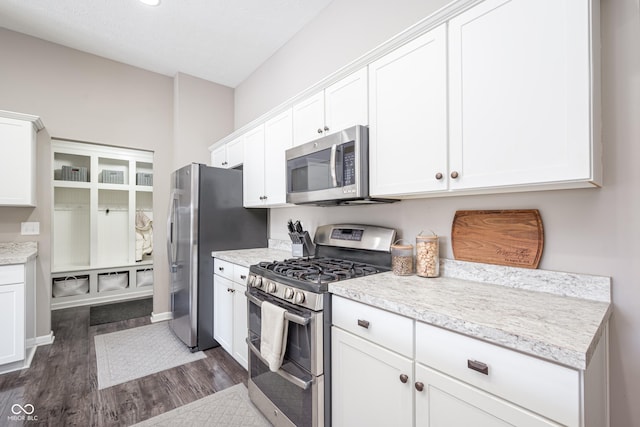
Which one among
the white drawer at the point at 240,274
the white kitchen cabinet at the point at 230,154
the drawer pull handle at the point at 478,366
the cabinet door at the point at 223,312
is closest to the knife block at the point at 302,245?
the white drawer at the point at 240,274

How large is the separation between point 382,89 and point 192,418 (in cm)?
227

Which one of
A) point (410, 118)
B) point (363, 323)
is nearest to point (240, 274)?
point (363, 323)

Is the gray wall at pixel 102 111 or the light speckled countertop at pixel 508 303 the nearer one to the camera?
the light speckled countertop at pixel 508 303

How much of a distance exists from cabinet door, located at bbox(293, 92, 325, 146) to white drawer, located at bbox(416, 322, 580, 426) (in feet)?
4.79

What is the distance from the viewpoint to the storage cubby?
155 inches

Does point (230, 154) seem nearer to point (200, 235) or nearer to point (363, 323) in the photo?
point (200, 235)

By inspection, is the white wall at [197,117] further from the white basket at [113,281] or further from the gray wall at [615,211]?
the gray wall at [615,211]

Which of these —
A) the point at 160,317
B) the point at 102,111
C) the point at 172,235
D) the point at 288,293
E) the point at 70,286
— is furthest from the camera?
the point at 70,286

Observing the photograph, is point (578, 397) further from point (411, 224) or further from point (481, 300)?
point (411, 224)

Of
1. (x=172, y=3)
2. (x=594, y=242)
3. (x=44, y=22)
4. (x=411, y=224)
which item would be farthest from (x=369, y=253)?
(x=44, y=22)

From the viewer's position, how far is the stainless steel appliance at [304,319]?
1.44 metres

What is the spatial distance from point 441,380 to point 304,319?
66cm

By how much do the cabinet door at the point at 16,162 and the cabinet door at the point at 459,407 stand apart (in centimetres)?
345

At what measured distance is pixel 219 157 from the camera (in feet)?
11.6
